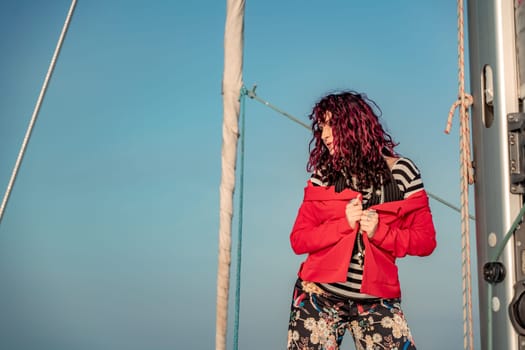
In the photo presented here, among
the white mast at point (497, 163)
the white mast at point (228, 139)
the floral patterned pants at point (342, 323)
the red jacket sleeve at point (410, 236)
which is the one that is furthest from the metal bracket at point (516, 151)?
the white mast at point (228, 139)

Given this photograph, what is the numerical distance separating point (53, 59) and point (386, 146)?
121cm

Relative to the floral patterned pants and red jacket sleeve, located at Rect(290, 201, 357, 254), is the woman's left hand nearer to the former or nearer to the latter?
red jacket sleeve, located at Rect(290, 201, 357, 254)

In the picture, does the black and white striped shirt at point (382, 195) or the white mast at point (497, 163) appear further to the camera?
the black and white striped shirt at point (382, 195)

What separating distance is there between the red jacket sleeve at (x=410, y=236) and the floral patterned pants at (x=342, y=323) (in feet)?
0.60

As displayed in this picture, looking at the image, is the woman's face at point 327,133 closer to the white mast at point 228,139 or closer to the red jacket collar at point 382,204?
the red jacket collar at point 382,204

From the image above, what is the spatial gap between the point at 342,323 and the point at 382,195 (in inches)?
17.4

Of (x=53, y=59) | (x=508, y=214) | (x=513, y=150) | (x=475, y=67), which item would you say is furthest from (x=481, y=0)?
(x=53, y=59)

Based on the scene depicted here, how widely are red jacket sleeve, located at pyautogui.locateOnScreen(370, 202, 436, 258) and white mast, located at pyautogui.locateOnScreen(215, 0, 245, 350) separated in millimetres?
583

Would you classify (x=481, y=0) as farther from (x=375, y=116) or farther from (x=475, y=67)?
(x=375, y=116)

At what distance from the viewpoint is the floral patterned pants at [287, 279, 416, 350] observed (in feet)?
6.91

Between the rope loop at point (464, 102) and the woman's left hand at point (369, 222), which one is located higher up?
the rope loop at point (464, 102)

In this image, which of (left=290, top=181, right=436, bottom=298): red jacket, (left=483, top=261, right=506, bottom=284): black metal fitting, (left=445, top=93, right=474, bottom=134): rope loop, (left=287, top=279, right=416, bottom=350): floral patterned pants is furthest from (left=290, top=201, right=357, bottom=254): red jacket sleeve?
(left=483, top=261, right=506, bottom=284): black metal fitting

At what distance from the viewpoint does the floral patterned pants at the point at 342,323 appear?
2.11 m

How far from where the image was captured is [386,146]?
7.47ft
